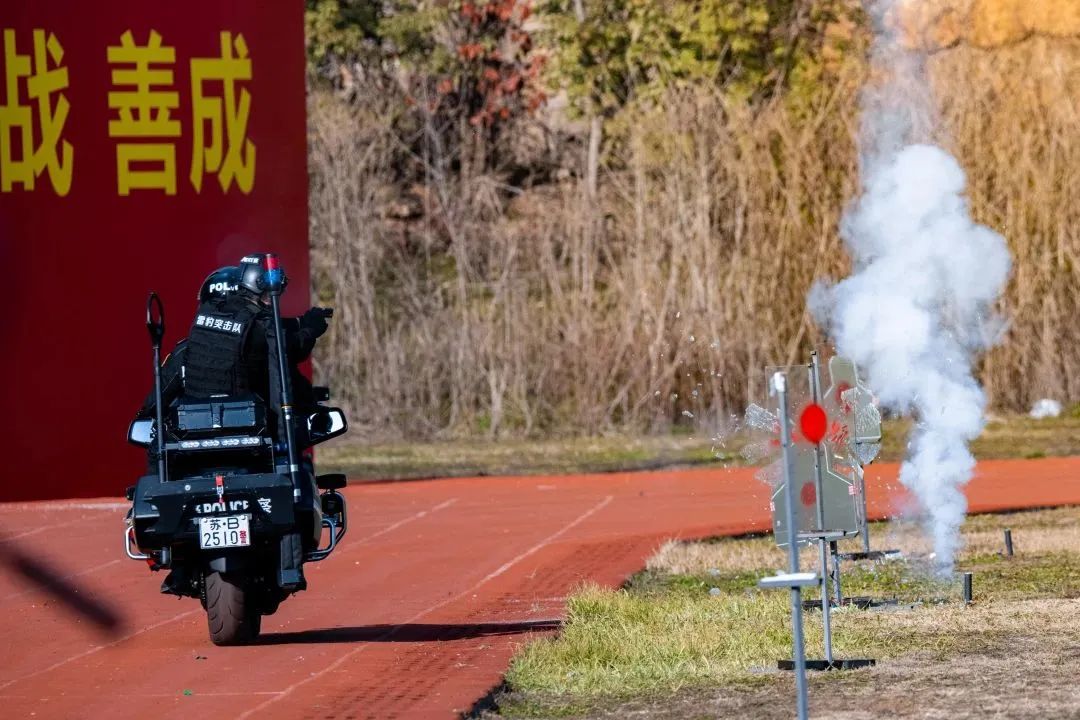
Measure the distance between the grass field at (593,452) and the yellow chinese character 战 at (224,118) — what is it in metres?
5.17

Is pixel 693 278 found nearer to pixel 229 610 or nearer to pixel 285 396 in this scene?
pixel 229 610

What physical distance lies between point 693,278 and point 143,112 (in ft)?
33.2

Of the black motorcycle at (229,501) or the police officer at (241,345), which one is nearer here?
the black motorcycle at (229,501)

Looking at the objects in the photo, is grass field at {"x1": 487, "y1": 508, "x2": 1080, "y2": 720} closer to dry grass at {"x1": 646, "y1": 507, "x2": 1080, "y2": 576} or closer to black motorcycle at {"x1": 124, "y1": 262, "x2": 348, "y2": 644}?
dry grass at {"x1": 646, "y1": 507, "x2": 1080, "y2": 576}

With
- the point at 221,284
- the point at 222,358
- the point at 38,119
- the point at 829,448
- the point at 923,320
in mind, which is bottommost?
the point at 829,448

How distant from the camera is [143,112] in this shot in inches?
966

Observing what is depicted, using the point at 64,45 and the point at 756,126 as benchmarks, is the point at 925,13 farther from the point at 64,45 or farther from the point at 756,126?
the point at 64,45

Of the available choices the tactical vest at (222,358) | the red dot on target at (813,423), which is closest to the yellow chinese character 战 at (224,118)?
the tactical vest at (222,358)

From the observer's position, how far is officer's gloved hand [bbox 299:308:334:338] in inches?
486

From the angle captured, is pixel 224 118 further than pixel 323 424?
Yes

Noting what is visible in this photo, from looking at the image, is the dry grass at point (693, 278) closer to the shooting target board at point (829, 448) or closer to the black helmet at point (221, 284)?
the shooting target board at point (829, 448)

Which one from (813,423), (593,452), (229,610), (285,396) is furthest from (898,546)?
(593,452)

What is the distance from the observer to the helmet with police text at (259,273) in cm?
1203

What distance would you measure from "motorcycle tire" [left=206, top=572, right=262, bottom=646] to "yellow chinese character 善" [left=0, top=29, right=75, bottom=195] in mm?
12614
